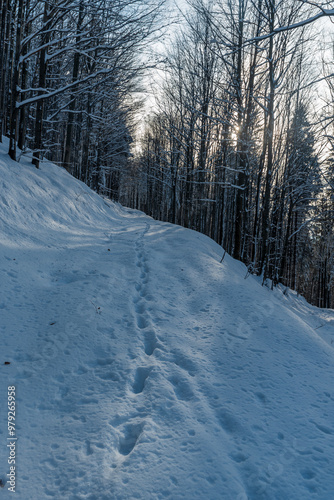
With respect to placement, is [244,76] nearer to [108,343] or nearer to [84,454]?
[108,343]

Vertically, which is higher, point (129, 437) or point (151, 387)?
point (151, 387)

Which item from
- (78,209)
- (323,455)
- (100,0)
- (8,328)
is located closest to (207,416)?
(323,455)

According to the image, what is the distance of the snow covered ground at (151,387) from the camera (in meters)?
1.70

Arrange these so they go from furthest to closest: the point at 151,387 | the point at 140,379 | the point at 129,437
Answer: the point at 140,379 → the point at 151,387 → the point at 129,437

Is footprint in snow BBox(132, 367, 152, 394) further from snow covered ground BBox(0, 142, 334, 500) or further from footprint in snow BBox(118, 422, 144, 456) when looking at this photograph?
footprint in snow BBox(118, 422, 144, 456)

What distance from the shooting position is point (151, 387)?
2.39 metres

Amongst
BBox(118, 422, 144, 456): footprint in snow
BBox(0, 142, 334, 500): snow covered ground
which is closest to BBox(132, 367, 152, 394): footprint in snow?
BBox(0, 142, 334, 500): snow covered ground

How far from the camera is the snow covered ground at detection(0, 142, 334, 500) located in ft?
5.58

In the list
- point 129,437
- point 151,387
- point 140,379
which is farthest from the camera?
point 140,379

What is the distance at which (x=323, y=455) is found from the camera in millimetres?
1938

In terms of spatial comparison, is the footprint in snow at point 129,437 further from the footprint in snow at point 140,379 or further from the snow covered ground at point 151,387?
the footprint in snow at point 140,379

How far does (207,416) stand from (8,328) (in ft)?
6.61

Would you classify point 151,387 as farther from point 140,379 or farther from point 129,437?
point 129,437

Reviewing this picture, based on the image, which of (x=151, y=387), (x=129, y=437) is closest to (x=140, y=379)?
(x=151, y=387)
